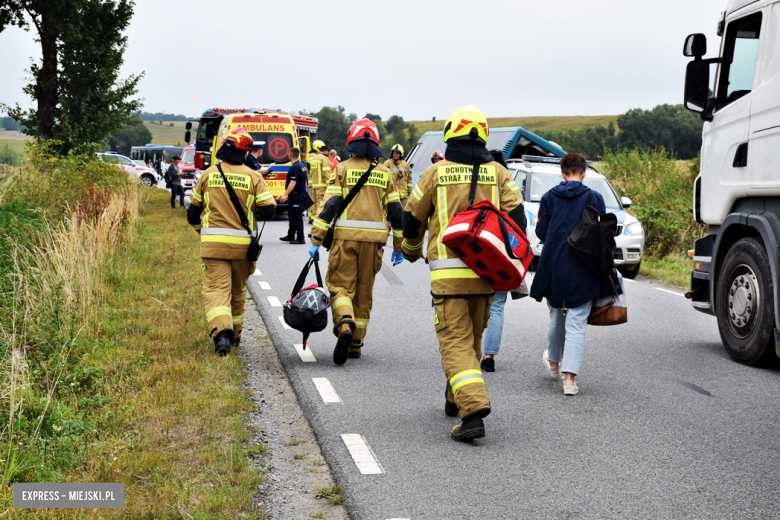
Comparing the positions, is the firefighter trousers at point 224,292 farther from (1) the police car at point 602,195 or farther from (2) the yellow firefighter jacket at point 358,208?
(1) the police car at point 602,195

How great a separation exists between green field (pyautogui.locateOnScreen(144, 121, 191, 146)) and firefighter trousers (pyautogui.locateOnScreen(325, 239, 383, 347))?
133011 mm

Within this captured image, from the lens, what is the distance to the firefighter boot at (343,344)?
652 cm

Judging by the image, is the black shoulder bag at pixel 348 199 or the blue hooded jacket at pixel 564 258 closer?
the blue hooded jacket at pixel 564 258

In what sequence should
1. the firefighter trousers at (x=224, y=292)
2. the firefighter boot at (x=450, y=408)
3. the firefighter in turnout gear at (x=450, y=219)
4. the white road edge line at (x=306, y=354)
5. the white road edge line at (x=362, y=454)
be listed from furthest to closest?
the white road edge line at (x=306, y=354), the firefighter trousers at (x=224, y=292), the firefighter boot at (x=450, y=408), the firefighter in turnout gear at (x=450, y=219), the white road edge line at (x=362, y=454)

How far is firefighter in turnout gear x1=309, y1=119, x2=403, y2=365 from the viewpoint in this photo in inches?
257

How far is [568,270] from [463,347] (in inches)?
60.0

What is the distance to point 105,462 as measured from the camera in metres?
4.11

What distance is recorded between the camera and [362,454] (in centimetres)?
451

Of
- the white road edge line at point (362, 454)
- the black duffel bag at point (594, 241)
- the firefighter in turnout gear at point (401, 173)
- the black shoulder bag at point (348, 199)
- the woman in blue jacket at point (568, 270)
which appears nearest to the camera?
the white road edge line at point (362, 454)

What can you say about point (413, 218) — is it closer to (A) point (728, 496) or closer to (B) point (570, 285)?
(B) point (570, 285)

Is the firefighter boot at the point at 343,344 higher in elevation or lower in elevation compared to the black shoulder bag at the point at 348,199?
lower

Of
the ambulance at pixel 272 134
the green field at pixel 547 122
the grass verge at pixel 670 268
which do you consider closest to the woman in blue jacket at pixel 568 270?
the grass verge at pixel 670 268

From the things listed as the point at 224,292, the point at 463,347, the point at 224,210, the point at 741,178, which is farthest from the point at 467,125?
the point at 741,178

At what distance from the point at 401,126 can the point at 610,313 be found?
10875 centimetres
